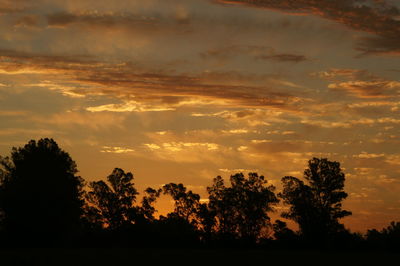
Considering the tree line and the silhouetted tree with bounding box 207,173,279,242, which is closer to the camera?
the tree line

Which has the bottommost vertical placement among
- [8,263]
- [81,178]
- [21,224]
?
[8,263]

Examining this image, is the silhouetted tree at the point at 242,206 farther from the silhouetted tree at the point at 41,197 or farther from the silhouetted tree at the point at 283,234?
the silhouetted tree at the point at 41,197

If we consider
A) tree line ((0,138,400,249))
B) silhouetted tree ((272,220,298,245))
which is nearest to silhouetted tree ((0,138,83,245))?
tree line ((0,138,400,249))

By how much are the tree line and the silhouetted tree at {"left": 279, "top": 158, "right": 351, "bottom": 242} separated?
150 mm

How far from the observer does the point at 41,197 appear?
215ft

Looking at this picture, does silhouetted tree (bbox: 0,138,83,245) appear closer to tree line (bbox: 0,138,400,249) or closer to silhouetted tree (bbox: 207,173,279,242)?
tree line (bbox: 0,138,400,249)

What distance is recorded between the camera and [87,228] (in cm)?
8681

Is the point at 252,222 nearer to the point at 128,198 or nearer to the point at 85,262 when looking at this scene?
the point at 128,198

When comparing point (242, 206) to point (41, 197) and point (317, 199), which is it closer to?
point (317, 199)

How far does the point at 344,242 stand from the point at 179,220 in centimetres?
3096

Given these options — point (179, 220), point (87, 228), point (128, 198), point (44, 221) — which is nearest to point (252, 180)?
point (179, 220)

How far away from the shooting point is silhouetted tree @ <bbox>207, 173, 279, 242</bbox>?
95062mm

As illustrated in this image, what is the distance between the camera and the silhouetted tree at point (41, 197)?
6450cm

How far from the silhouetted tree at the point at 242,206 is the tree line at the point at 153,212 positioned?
17 centimetres
